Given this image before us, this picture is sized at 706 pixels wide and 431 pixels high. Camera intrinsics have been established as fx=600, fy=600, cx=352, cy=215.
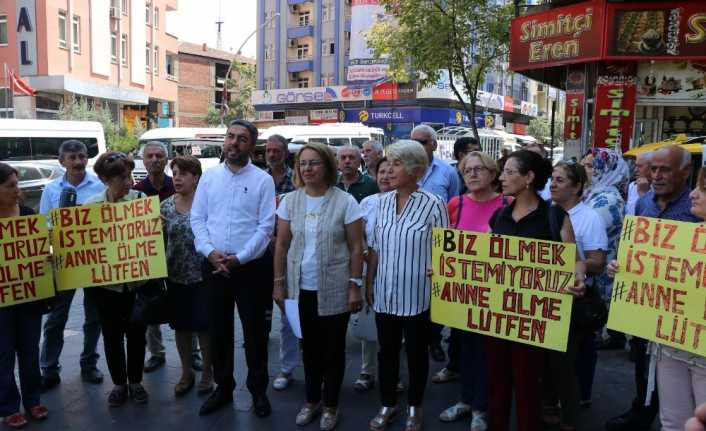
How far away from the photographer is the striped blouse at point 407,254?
367 cm

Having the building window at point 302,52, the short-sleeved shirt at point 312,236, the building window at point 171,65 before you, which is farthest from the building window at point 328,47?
the short-sleeved shirt at point 312,236

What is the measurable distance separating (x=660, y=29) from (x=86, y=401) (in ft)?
36.8

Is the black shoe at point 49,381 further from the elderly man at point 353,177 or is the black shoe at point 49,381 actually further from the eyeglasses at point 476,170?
the eyeglasses at point 476,170

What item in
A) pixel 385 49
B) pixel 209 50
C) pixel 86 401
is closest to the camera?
pixel 86 401

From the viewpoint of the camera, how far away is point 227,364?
13.7 feet

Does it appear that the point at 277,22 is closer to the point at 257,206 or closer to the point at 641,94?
the point at 641,94

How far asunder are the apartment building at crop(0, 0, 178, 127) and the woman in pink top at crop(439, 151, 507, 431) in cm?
2540

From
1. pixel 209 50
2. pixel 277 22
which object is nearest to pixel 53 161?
pixel 277 22

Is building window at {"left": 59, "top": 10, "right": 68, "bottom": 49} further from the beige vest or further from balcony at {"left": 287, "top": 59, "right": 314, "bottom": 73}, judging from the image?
the beige vest

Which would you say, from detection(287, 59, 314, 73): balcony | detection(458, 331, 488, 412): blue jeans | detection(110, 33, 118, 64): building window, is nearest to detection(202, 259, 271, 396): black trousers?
detection(458, 331, 488, 412): blue jeans

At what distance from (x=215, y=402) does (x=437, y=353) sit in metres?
2.02

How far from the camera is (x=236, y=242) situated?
401cm

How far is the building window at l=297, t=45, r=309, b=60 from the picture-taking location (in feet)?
149

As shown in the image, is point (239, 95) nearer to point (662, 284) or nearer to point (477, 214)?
point (477, 214)
